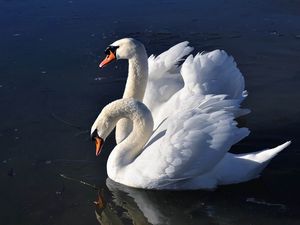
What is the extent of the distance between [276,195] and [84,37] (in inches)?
220

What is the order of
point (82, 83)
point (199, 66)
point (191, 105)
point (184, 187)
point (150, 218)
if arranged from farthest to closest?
point (82, 83) → point (199, 66) → point (191, 105) → point (184, 187) → point (150, 218)

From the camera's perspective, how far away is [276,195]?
6.04 m

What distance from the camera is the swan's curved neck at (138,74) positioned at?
7082mm

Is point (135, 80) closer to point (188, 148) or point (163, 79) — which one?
point (163, 79)

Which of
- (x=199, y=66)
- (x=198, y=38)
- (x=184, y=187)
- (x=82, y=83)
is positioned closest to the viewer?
(x=184, y=187)

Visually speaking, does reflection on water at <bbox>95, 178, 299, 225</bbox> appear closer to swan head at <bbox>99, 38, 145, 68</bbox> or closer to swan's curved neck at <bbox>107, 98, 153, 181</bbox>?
swan's curved neck at <bbox>107, 98, 153, 181</bbox>

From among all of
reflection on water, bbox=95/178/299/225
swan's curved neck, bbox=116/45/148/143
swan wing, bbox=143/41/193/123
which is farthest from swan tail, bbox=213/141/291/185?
swan wing, bbox=143/41/193/123

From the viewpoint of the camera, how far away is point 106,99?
8.34 metres

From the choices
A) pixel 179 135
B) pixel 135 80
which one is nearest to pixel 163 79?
pixel 135 80

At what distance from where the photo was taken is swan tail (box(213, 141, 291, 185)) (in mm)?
6121

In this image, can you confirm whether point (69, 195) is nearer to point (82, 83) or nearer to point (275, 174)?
point (275, 174)

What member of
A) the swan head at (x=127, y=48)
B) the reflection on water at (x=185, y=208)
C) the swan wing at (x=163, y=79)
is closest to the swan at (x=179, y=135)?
the swan head at (x=127, y=48)

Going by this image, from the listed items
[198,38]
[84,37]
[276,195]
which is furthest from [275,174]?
[84,37]

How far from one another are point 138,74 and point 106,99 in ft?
4.23
